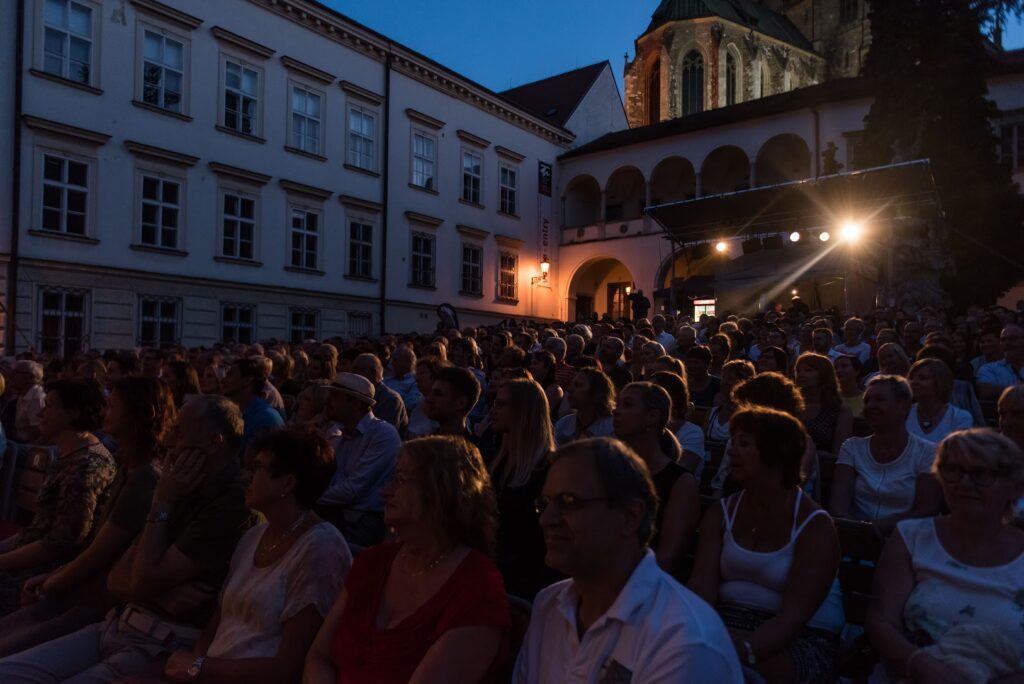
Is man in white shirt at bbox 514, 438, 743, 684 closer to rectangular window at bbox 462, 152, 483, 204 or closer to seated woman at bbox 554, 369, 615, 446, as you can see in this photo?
seated woman at bbox 554, 369, 615, 446

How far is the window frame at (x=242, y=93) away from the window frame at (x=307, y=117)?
98 centimetres

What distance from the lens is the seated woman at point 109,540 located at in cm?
366

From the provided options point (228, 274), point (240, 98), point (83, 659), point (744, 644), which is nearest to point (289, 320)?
point (228, 274)

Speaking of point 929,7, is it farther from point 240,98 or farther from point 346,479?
point 346,479

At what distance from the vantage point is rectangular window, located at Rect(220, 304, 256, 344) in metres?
22.5

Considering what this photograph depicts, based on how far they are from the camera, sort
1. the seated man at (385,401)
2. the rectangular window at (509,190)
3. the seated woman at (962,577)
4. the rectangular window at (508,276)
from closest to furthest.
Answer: the seated woman at (962,577) → the seated man at (385,401) → the rectangular window at (508,276) → the rectangular window at (509,190)

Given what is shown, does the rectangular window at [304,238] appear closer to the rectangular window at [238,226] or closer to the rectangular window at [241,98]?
the rectangular window at [238,226]

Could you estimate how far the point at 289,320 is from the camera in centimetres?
2422

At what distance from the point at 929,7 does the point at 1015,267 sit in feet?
29.6

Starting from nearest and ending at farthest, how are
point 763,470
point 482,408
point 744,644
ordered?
1. point 744,644
2. point 763,470
3. point 482,408

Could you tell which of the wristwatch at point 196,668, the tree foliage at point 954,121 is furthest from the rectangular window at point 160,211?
the tree foliage at point 954,121

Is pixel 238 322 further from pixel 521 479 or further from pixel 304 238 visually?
pixel 521 479

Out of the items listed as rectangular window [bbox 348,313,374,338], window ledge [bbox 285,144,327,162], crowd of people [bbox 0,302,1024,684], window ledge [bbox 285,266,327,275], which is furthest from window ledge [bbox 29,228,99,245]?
crowd of people [bbox 0,302,1024,684]

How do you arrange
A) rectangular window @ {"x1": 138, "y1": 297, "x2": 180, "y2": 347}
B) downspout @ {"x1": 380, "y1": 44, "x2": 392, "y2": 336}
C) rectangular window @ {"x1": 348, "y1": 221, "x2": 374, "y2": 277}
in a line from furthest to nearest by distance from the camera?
downspout @ {"x1": 380, "y1": 44, "x2": 392, "y2": 336}, rectangular window @ {"x1": 348, "y1": 221, "x2": 374, "y2": 277}, rectangular window @ {"x1": 138, "y1": 297, "x2": 180, "y2": 347}
